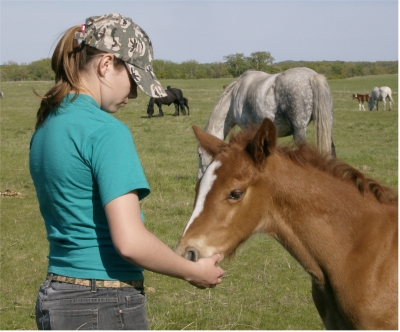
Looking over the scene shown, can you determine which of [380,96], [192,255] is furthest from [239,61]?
[192,255]

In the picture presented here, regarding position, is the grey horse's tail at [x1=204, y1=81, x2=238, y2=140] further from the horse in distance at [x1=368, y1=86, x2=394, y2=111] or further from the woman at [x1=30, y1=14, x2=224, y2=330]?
the horse in distance at [x1=368, y1=86, x2=394, y2=111]

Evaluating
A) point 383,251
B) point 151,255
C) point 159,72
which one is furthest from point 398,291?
point 159,72

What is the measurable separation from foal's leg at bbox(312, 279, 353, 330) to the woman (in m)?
0.88

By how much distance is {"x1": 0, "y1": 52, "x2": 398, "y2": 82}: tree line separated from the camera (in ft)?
119

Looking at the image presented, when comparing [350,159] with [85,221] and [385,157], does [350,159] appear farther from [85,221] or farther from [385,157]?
[85,221]

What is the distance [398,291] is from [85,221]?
1643 millimetres

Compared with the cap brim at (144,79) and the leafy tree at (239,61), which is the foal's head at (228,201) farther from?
the leafy tree at (239,61)

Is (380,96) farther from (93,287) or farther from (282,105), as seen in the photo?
(93,287)

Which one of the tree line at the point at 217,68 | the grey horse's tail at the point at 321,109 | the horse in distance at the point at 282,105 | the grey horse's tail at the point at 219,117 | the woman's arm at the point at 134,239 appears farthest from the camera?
the tree line at the point at 217,68

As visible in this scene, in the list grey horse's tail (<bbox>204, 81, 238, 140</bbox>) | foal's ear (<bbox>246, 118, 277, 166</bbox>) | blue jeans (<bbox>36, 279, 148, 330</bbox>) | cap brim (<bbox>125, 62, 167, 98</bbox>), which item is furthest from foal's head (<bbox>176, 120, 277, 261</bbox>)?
grey horse's tail (<bbox>204, 81, 238, 140</bbox>)

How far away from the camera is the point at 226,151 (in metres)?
3.21

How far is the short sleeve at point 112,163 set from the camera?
221cm

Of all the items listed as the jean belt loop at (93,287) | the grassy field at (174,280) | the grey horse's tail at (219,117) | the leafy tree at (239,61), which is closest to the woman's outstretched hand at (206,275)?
the jean belt loop at (93,287)

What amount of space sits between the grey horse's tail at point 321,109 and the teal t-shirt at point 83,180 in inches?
271
